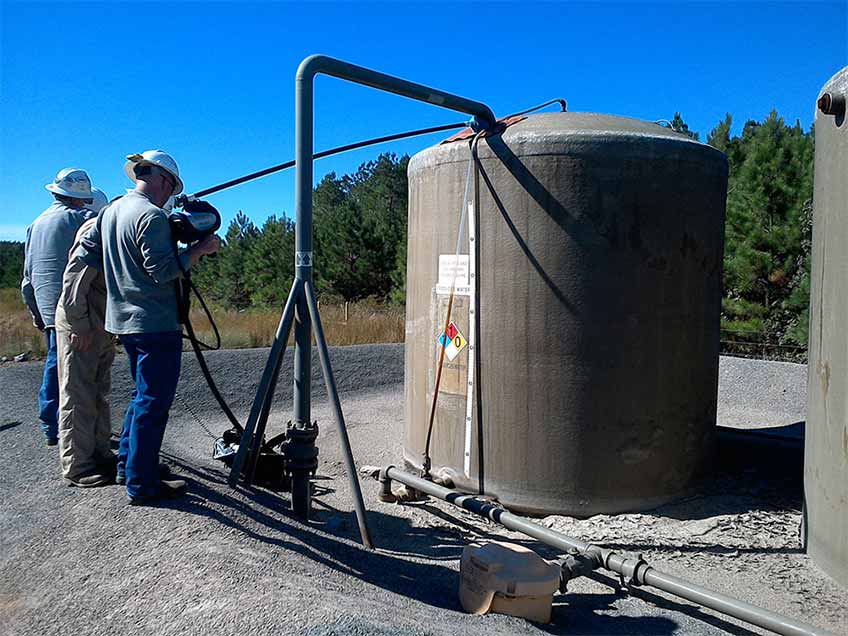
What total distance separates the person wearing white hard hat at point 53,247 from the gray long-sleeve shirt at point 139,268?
4.89 feet

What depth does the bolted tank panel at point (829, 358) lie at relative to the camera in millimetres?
3809

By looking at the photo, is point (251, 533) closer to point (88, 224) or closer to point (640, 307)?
point (88, 224)

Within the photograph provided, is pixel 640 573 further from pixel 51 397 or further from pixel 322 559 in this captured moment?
pixel 51 397

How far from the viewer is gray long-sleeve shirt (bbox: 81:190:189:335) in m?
3.79

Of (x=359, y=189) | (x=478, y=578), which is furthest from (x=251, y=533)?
(x=359, y=189)

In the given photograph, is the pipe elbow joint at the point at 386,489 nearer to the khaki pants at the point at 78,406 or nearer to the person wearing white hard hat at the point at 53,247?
the khaki pants at the point at 78,406

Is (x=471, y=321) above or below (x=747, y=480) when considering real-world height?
above

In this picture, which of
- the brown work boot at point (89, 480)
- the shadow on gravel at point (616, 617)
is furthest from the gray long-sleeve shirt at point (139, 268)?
the shadow on gravel at point (616, 617)

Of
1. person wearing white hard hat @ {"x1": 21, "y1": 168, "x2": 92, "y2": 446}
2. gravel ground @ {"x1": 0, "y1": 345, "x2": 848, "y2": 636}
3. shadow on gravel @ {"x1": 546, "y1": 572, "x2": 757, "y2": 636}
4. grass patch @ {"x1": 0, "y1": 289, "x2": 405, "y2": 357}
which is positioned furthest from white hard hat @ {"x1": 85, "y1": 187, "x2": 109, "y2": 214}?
grass patch @ {"x1": 0, "y1": 289, "x2": 405, "y2": 357}

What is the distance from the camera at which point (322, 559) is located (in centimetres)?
355

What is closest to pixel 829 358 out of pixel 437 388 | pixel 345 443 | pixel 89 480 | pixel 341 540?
pixel 437 388

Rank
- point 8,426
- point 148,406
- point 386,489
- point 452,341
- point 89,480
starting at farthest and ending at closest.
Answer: point 8,426 < point 386,489 < point 452,341 < point 89,480 < point 148,406

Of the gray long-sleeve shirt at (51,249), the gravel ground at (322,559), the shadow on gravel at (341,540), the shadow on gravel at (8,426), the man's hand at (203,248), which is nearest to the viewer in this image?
the gravel ground at (322,559)

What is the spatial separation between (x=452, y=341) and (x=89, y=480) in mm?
2427
